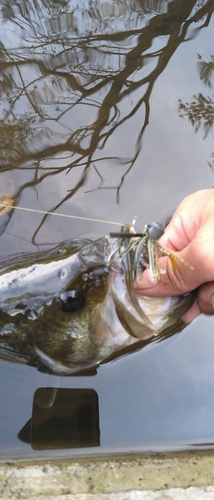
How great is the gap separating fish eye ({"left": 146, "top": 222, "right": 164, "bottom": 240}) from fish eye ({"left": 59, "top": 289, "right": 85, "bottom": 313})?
30.6 inches

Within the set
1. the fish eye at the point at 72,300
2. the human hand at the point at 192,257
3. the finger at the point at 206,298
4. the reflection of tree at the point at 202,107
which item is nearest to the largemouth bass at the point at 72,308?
the fish eye at the point at 72,300

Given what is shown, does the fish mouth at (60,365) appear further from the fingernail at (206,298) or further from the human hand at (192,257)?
the fingernail at (206,298)

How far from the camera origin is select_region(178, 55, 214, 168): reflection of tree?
3.33m

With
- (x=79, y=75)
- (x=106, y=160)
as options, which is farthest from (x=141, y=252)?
(x=79, y=75)

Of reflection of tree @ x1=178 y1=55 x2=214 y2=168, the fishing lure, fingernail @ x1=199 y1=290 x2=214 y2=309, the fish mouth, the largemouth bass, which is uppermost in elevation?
reflection of tree @ x1=178 y1=55 x2=214 y2=168

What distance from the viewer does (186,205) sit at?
2.73 meters

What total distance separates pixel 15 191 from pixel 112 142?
904mm

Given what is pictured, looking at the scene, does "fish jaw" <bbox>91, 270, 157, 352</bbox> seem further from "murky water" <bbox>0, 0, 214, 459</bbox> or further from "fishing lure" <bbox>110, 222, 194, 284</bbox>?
"murky water" <bbox>0, 0, 214, 459</bbox>

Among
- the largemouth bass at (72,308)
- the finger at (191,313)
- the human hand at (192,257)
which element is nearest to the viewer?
the largemouth bass at (72,308)

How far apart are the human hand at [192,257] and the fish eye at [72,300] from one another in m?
0.34

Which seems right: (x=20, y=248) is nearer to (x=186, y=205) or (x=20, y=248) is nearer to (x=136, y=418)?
(x=186, y=205)

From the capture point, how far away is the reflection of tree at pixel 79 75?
3225 mm

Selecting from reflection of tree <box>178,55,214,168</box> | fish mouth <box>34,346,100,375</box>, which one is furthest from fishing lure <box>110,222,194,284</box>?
reflection of tree <box>178,55,214,168</box>

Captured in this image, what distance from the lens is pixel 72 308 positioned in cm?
226
